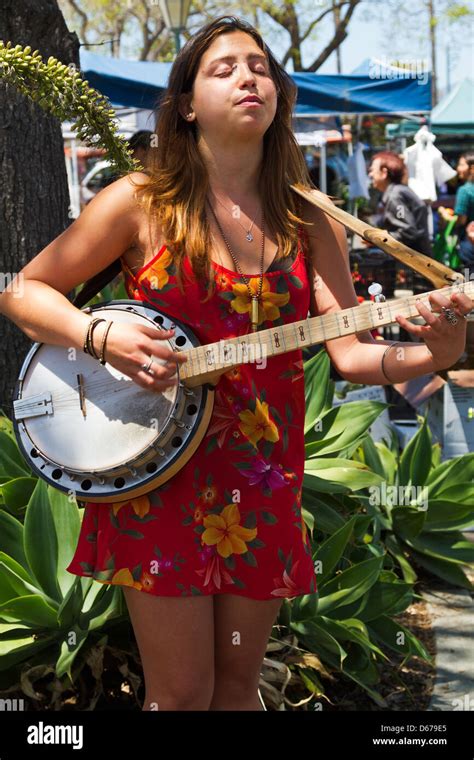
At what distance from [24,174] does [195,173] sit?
1.90 m

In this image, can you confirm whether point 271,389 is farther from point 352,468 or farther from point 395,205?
point 395,205

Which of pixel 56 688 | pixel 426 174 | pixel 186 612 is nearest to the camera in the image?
pixel 186 612

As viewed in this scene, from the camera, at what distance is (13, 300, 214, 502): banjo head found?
2123 mm

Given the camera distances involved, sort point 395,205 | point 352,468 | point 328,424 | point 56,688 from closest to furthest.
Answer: point 56,688 < point 352,468 < point 328,424 < point 395,205

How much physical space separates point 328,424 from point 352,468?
13.4 inches

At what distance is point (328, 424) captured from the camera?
409cm

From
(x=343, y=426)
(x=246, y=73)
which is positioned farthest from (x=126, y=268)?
(x=343, y=426)

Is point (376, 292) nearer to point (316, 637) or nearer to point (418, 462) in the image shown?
point (316, 637)

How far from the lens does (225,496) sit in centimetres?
214

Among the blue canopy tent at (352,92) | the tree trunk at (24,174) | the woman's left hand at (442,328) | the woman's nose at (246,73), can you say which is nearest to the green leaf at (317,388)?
the tree trunk at (24,174)

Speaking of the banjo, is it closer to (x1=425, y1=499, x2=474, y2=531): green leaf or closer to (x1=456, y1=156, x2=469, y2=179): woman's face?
(x1=425, y1=499, x2=474, y2=531): green leaf

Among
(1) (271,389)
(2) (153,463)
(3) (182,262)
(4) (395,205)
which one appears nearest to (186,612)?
(2) (153,463)

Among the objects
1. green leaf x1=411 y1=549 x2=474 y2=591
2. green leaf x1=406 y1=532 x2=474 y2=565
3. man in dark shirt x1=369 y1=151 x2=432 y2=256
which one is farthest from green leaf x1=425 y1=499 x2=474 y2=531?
man in dark shirt x1=369 y1=151 x2=432 y2=256

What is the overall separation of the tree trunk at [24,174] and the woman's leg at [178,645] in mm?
2036
